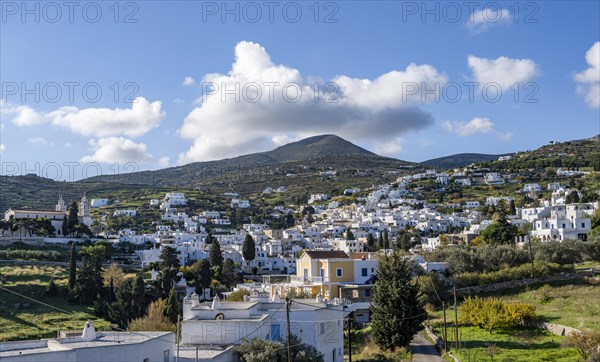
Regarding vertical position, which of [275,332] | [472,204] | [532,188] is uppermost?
[532,188]

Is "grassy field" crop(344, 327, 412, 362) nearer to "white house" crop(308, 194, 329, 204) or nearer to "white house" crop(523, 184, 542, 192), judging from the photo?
"white house" crop(523, 184, 542, 192)

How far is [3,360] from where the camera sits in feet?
50.7

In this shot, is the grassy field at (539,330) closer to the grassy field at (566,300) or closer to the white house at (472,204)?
the grassy field at (566,300)

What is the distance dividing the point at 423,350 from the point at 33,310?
3183cm

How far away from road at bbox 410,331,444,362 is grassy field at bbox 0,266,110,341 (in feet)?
70.6

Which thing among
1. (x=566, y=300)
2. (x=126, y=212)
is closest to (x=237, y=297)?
(x=566, y=300)

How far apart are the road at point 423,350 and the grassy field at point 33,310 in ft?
70.6

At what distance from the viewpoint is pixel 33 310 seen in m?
50.1

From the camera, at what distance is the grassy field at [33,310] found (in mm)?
43062

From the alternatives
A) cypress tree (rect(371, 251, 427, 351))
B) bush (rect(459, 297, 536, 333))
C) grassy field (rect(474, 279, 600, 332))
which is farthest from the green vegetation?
grassy field (rect(474, 279, 600, 332))

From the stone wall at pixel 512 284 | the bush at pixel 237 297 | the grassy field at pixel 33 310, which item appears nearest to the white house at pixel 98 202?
the grassy field at pixel 33 310

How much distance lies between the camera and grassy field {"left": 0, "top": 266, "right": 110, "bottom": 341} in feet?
141

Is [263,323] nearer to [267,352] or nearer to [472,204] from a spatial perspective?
[267,352]

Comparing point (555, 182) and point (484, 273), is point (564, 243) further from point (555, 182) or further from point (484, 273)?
point (555, 182)
